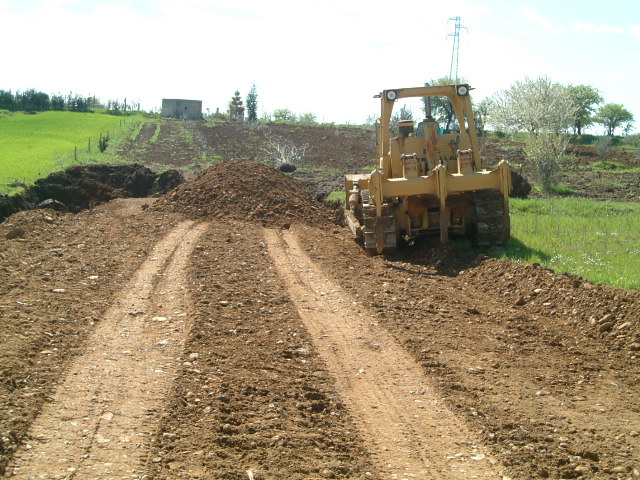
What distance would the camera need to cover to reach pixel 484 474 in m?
4.50

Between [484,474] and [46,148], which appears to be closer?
[484,474]

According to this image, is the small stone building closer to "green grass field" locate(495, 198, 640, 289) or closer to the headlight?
"green grass field" locate(495, 198, 640, 289)

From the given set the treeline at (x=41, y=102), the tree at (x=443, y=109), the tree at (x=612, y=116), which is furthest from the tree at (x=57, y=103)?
the tree at (x=612, y=116)

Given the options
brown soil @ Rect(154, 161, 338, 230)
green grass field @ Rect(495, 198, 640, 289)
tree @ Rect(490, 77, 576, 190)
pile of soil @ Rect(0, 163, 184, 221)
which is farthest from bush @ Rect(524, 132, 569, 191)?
pile of soil @ Rect(0, 163, 184, 221)

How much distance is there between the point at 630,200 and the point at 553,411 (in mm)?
20269

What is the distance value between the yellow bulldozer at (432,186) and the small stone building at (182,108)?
6915cm

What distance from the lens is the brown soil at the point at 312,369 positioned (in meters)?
4.69

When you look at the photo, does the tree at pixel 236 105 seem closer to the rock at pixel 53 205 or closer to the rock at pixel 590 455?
the rock at pixel 53 205

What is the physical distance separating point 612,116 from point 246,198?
219ft

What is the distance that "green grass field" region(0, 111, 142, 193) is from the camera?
25.2 m

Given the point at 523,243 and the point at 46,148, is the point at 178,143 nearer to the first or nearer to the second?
the point at 46,148

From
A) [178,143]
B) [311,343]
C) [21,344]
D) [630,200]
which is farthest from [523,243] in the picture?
[178,143]

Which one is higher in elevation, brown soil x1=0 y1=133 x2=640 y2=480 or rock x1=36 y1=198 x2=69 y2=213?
rock x1=36 y1=198 x2=69 y2=213

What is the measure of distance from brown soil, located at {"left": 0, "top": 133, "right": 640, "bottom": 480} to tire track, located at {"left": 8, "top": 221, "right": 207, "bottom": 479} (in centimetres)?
2
